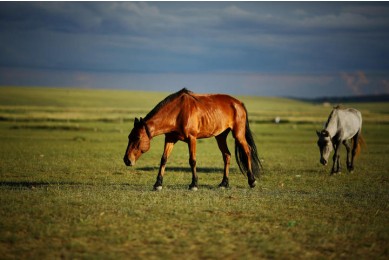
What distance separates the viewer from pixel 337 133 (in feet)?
60.8

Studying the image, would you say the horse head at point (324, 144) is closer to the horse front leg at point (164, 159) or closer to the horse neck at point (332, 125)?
the horse neck at point (332, 125)

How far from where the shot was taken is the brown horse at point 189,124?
39.1ft

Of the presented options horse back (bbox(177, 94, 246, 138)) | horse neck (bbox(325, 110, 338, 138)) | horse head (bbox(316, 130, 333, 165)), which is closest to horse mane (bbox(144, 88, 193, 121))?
horse back (bbox(177, 94, 246, 138))

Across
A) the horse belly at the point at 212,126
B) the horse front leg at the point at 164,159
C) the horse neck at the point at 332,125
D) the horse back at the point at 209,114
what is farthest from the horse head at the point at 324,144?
the horse front leg at the point at 164,159

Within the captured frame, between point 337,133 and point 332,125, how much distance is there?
631mm

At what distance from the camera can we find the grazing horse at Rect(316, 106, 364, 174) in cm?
1734

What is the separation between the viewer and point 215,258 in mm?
6598

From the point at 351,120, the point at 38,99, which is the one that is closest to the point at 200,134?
the point at 351,120

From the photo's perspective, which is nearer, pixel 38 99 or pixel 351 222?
pixel 351 222

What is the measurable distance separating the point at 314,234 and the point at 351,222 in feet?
4.60

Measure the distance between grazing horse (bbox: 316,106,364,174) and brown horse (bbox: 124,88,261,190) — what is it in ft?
16.6

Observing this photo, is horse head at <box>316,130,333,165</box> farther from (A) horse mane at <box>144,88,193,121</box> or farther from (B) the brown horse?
(A) horse mane at <box>144,88,193,121</box>

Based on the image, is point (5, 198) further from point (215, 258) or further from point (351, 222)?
point (351, 222)

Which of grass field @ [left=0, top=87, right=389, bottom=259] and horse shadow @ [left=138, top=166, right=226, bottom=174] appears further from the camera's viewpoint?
horse shadow @ [left=138, top=166, right=226, bottom=174]
